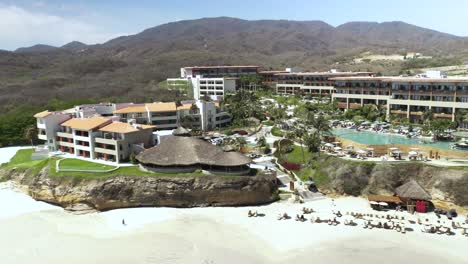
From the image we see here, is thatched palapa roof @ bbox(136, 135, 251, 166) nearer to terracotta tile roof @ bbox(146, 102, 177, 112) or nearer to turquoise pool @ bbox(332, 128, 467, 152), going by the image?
turquoise pool @ bbox(332, 128, 467, 152)

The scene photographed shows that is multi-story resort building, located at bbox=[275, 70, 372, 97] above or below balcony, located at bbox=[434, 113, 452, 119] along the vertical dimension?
above

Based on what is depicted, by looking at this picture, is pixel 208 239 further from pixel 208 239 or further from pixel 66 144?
pixel 66 144

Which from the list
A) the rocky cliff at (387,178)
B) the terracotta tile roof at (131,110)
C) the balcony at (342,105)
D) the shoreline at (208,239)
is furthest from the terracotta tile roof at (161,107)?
the balcony at (342,105)

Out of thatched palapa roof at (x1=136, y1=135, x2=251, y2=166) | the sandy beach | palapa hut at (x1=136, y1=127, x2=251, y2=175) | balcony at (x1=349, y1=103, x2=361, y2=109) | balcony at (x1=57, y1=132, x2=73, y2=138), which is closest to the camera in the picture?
the sandy beach

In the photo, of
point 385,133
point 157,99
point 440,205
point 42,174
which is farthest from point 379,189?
point 157,99

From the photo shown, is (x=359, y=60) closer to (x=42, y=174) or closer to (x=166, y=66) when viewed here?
(x=166, y=66)

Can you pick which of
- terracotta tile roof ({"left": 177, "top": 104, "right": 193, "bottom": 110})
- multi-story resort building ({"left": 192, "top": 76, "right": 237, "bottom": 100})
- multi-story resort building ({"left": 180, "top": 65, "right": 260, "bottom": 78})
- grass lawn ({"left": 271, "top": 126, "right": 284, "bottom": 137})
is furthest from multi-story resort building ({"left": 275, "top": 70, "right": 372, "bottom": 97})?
terracotta tile roof ({"left": 177, "top": 104, "right": 193, "bottom": 110})

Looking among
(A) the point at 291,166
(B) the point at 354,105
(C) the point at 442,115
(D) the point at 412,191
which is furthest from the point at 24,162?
(C) the point at 442,115
